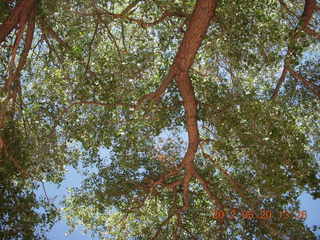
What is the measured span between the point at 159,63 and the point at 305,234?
3797mm

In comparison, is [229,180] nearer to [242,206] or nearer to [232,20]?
[242,206]

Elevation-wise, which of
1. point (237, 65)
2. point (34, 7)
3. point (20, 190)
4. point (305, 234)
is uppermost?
point (237, 65)

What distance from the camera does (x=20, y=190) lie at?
22.7ft

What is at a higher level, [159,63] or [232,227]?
[159,63]

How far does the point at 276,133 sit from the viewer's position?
6.21 metres

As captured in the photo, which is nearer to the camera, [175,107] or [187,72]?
[187,72]

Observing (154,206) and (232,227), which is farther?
(154,206)

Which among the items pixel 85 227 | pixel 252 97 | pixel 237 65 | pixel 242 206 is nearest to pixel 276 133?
pixel 252 97

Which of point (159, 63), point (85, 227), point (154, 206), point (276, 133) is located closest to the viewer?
point (276, 133)

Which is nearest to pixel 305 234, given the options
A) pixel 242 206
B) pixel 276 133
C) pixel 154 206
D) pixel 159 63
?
pixel 242 206

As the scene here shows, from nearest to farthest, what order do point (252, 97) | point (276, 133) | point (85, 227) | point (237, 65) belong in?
point (276, 133), point (252, 97), point (237, 65), point (85, 227)

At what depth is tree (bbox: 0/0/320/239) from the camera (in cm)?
647

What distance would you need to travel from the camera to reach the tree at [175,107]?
647 cm

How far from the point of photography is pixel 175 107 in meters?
7.95
